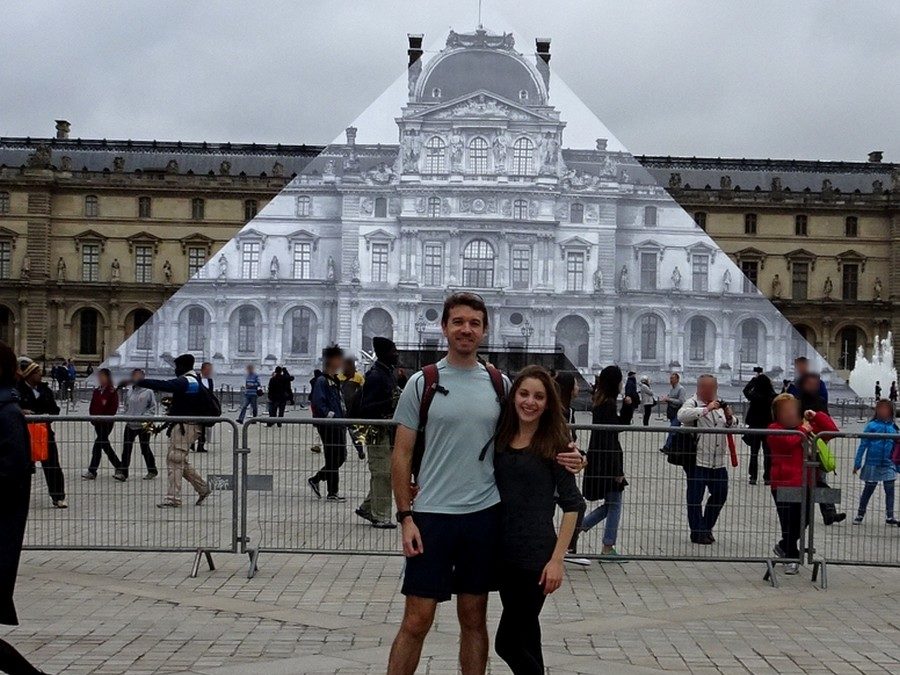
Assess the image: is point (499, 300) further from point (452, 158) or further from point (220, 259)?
point (220, 259)

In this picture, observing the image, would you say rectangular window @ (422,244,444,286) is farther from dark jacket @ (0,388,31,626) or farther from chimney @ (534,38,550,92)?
dark jacket @ (0,388,31,626)

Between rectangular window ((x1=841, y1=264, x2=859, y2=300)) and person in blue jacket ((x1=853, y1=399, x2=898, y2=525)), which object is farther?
rectangular window ((x1=841, y1=264, x2=859, y2=300))

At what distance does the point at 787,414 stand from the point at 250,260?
19.8 metres

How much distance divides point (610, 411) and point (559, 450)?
4711 mm

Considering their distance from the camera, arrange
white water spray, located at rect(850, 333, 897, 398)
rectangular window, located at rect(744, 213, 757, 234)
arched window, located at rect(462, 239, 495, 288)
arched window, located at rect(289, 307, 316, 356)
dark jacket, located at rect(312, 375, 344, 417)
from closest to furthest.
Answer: dark jacket, located at rect(312, 375, 344, 417)
arched window, located at rect(289, 307, 316, 356)
arched window, located at rect(462, 239, 495, 288)
white water spray, located at rect(850, 333, 897, 398)
rectangular window, located at rect(744, 213, 757, 234)

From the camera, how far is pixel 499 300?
28938 millimetres

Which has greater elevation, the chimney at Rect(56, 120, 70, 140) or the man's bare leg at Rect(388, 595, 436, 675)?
the chimney at Rect(56, 120, 70, 140)

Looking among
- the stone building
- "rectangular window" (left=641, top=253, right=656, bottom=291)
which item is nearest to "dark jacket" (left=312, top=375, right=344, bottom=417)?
the stone building

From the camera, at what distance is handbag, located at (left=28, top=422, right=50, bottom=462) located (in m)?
9.01

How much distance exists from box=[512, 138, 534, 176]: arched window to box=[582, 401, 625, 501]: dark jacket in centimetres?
2050

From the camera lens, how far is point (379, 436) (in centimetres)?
926

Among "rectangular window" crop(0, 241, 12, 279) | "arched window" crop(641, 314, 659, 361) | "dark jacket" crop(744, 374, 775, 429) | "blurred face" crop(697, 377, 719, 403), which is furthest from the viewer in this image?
"rectangular window" crop(0, 241, 12, 279)

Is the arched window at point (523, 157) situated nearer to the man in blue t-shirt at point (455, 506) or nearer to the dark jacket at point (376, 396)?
the dark jacket at point (376, 396)

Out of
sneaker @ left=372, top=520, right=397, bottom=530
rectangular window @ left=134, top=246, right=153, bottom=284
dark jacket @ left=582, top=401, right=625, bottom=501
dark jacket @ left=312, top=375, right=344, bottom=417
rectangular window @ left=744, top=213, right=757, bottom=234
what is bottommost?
sneaker @ left=372, top=520, right=397, bottom=530
